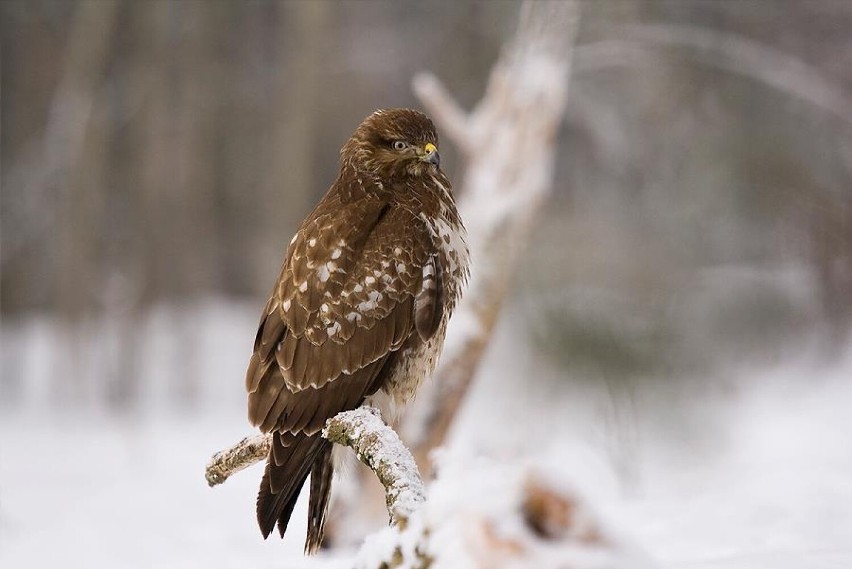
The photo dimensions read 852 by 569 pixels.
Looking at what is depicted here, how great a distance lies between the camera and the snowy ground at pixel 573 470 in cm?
445

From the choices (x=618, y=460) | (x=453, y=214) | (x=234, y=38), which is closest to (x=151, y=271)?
(x=234, y=38)

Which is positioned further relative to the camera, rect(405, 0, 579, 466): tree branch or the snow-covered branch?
rect(405, 0, 579, 466): tree branch

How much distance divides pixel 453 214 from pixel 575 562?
1239mm

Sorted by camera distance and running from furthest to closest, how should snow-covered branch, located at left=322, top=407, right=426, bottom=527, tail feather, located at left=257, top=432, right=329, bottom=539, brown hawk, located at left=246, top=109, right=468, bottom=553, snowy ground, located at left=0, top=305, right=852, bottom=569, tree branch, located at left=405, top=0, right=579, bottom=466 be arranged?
tree branch, located at left=405, top=0, right=579, bottom=466 → snowy ground, located at left=0, top=305, right=852, bottom=569 → brown hawk, located at left=246, top=109, right=468, bottom=553 → tail feather, located at left=257, top=432, right=329, bottom=539 → snow-covered branch, located at left=322, top=407, right=426, bottom=527

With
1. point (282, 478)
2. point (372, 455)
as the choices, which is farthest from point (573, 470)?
point (372, 455)

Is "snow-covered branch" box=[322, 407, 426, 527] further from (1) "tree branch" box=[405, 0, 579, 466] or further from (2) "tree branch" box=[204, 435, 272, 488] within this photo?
(1) "tree branch" box=[405, 0, 579, 466]

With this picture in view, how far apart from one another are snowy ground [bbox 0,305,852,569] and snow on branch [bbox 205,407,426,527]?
19 cm

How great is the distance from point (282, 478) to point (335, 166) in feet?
34.0

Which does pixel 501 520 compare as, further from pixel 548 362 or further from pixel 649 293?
pixel 649 293

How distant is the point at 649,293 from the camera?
8.02 m

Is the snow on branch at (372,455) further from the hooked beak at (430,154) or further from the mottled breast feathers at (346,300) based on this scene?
the hooked beak at (430,154)

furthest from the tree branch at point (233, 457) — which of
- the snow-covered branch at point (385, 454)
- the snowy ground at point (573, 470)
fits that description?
Result: the snowy ground at point (573, 470)

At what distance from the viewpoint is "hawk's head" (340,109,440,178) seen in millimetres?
2727

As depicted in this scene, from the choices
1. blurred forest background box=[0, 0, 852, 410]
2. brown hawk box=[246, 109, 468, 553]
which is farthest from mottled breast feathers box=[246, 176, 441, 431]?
blurred forest background box=[0, 0, 852, 410]
